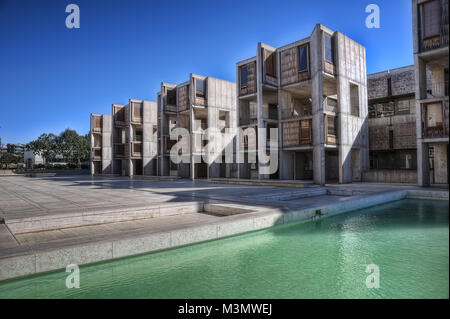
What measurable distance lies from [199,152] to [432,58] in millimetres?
22775

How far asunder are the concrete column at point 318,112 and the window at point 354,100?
4.92 m

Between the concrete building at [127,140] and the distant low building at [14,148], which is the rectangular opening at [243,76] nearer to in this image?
the concrete building at [127,140]

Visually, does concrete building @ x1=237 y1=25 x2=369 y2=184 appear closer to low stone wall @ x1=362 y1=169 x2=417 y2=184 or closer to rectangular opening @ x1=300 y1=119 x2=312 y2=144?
rectangular opening @ x1=300 y1=119 x2=312 y2=144

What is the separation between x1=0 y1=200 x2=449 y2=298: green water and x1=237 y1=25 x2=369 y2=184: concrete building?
14.5 meters

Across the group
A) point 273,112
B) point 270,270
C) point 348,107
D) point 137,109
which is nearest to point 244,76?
point 273,112

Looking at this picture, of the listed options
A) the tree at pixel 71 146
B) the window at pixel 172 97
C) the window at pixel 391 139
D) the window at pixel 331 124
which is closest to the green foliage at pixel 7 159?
the tree at pixel 71 146

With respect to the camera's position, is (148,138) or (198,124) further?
(148,138)

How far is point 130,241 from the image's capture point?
5883 millimetres

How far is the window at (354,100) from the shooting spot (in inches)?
962

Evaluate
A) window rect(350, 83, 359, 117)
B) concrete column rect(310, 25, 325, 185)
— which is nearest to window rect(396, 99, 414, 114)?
window rect(350, 83, 359, 117)

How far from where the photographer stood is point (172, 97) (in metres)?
36.2

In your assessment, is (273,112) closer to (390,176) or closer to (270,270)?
(390,176)

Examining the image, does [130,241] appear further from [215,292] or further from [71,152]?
[71,152]

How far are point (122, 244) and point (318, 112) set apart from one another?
18994 mm
